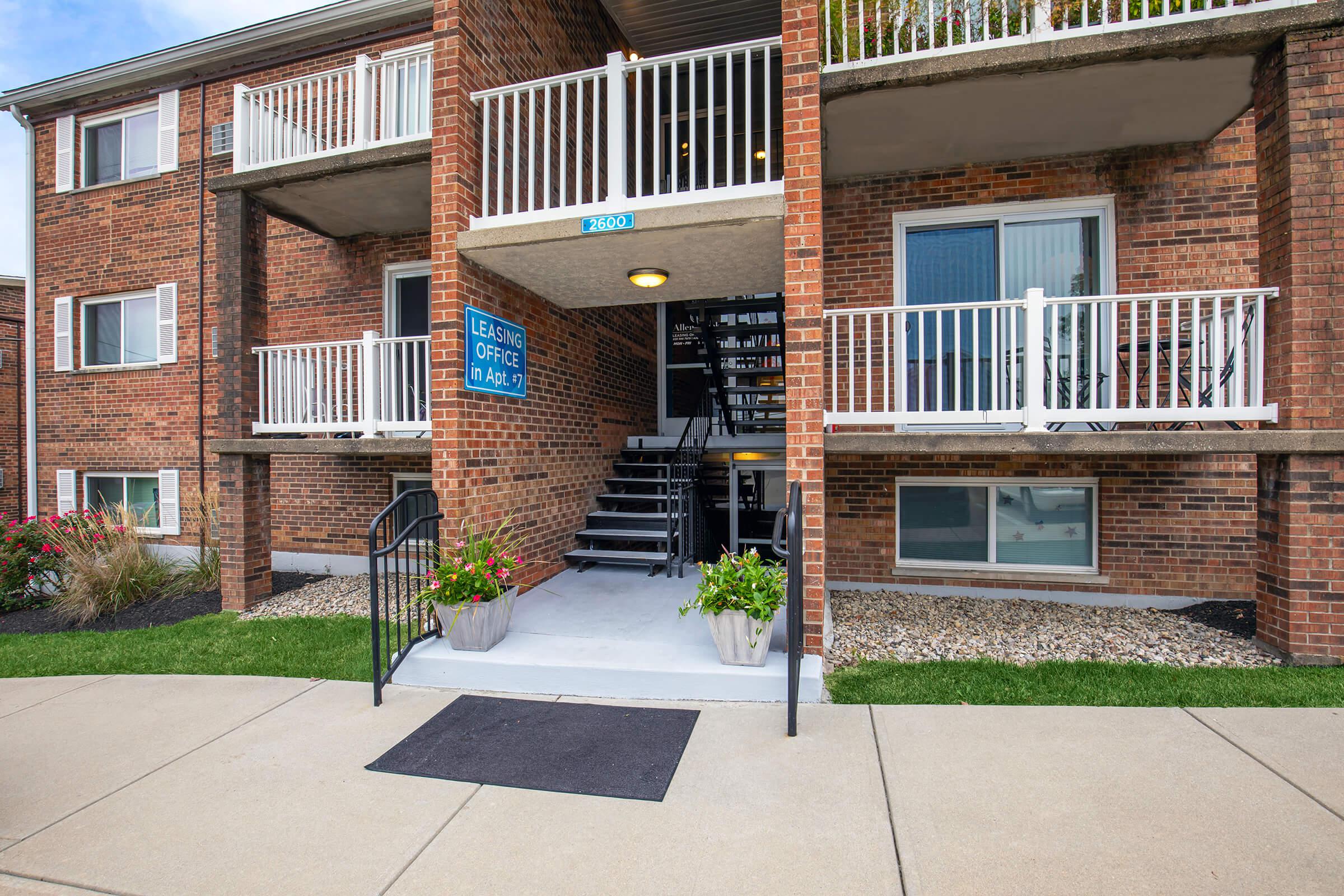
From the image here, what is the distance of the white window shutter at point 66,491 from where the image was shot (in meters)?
9.29

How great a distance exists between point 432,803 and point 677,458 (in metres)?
4.40

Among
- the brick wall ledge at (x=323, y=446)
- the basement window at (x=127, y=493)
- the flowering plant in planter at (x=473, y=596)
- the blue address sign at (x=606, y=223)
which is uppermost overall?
the blue address sign at (x=606, y=223)

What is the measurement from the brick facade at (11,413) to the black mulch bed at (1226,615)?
16.8 metres

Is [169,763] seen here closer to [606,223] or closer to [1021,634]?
[606,223]

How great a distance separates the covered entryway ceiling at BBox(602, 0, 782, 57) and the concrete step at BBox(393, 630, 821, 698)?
7032 mm

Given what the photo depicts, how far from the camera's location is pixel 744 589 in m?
3.90

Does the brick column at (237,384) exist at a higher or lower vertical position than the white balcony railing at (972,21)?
lower

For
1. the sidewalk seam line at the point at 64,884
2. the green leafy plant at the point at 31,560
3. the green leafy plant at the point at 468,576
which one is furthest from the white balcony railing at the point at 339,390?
the sidewalk seam line at the point at 64,884

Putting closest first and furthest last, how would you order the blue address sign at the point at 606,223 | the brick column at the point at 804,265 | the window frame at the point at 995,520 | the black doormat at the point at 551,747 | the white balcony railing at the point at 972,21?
the black doormat at the point at 551,747 → the brick column at the point at 804,265 → the white balcony railing at the point at 972,21 → the blue address sign at the point at 606,223 → the window frame at the point at 995,520

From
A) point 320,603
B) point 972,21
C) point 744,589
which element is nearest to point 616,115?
point 972,21

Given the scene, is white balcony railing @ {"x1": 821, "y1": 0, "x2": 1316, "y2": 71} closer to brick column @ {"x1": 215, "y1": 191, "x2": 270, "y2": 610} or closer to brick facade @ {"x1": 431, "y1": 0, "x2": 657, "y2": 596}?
brick facade @ {"x1": 431, "y1": 0, "x2": 657, "y2": 596}

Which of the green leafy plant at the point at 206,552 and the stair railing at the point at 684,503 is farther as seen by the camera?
the green leafy plant at the point at 206,552

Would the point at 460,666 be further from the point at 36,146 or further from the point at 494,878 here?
the point at 36,146

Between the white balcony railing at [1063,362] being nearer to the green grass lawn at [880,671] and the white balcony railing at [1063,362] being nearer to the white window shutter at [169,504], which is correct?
the green grass lawn at [880,671]
